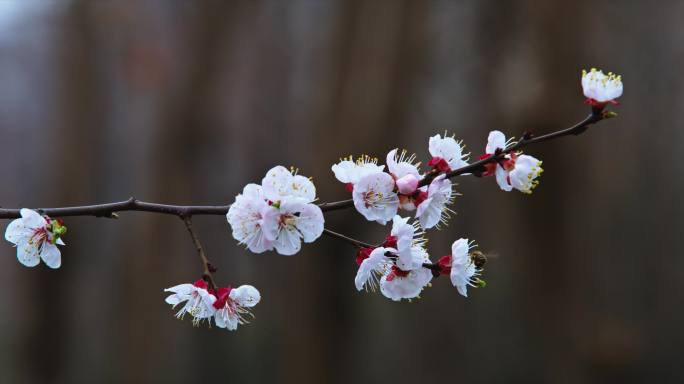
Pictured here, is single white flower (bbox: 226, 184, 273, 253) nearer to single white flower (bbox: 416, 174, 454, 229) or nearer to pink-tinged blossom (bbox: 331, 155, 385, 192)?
pink-tinged blossom (bbox: 331, 155, 385, 192)

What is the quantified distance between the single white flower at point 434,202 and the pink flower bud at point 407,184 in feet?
0.09

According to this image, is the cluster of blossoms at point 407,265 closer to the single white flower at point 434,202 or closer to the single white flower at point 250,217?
the single white flower at point 434,202

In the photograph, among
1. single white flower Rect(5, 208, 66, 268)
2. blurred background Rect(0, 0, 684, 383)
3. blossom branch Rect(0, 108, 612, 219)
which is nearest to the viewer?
blossom branch Rect(0, 108, 612, 219)

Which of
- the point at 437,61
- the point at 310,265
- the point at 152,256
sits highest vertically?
the point at 437,61

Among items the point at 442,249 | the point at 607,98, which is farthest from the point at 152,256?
the point at 607,98

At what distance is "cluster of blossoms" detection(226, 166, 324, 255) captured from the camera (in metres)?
1.02

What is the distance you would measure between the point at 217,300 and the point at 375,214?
12.8 inches

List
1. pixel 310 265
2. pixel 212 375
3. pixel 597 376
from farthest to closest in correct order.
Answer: pixel 212 375 → pixel 310 265 → pixel 597 376

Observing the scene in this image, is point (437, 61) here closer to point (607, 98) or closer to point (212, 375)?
point (607, 98)

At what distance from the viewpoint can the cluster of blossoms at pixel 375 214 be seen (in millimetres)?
1037

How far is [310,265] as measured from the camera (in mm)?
4398

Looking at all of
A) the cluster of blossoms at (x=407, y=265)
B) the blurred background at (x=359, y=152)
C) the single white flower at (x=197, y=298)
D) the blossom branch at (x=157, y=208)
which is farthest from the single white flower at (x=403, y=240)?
the blurred background at (x=359, y=152)

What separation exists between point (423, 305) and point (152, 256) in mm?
2885

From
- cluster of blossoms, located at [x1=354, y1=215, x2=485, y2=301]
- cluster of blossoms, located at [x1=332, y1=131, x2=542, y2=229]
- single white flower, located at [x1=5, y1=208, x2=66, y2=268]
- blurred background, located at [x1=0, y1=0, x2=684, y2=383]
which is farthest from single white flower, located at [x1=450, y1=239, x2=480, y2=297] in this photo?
blurred background, located at [x1=0, y1=0, x2=684, y2=383]
